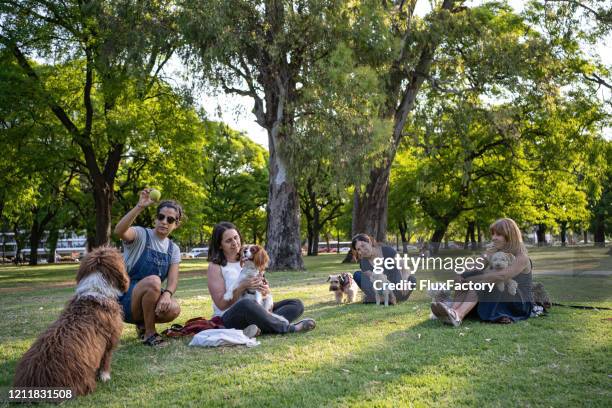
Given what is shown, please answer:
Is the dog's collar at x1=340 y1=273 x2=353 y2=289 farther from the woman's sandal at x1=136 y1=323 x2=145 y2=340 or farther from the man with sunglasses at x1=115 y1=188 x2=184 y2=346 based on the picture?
the woman's sandal at x1=136 y1=323 x2=145 y2=340

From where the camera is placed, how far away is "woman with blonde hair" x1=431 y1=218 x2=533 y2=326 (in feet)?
22.7

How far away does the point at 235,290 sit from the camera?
6625 mm

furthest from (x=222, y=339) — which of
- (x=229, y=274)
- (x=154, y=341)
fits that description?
(x=229, y=274)

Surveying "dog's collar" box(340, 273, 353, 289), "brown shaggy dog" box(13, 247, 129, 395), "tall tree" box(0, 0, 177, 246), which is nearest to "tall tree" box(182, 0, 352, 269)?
"tall tree" box(0, 0, 177, 246)

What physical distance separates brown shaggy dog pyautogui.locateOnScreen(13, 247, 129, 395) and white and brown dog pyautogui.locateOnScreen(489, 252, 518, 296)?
460cm

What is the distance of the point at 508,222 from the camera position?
7133 mm

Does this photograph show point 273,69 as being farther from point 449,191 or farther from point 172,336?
point 449,191

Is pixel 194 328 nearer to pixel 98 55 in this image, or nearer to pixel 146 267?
pixel 146 267

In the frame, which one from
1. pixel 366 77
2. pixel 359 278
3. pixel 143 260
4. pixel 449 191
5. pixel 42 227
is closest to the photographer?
pixel 143 260

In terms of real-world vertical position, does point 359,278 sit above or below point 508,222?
below

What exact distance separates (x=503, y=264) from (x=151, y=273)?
4469mm

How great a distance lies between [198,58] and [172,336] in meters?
13.9

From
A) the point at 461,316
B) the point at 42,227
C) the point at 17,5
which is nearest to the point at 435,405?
the point at 461,316

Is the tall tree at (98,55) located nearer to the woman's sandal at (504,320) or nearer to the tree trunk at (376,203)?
the tree trunk at (376,203)
